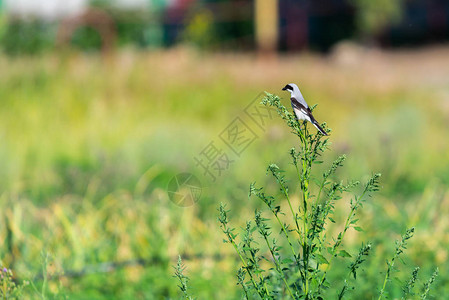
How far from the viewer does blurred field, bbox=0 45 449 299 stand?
2.81 meters

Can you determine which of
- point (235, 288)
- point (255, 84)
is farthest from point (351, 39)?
point (235, 288)

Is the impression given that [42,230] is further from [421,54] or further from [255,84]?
[421,54]

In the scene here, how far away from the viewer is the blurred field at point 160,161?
2814 millimetres

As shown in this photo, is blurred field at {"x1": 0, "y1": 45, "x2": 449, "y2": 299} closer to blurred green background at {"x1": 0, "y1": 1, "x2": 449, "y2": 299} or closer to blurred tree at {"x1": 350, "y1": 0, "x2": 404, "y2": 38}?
blurred green background at {"x1": 0, "y1": 1, "x2": 449, "y2": 299}

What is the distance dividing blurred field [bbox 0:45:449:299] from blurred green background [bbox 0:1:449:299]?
0.01m

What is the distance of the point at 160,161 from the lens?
15.0 feet

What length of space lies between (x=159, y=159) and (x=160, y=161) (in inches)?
1.3

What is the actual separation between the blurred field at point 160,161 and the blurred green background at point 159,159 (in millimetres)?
12

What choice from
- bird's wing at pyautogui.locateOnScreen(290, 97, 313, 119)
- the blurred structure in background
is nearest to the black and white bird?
bird's wing at pyautogui.locateOnScreen(290, 97, 313, 119)

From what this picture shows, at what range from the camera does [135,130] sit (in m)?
5.19

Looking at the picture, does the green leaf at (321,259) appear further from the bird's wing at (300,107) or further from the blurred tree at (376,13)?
the blurred tree at (376,13)

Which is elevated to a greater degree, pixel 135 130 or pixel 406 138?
pixel 135 130

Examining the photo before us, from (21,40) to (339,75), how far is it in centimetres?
426

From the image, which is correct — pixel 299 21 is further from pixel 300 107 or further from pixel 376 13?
pixel 300 107
